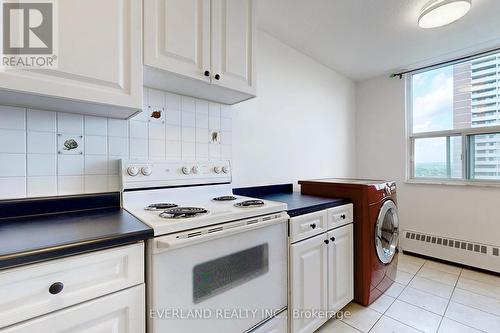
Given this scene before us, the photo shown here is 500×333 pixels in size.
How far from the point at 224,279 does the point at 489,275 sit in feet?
9.20

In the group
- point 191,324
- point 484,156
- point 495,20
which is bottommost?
point 191,324

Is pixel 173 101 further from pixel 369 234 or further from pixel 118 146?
pixel 369 234

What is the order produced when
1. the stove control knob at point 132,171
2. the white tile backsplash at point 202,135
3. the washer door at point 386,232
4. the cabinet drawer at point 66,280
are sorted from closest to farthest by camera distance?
the cabinet drawer at point 66,280 < the stove control knob at point 132,171 < the white tile backsplash at point 202,135 < the washer door at point 386,232

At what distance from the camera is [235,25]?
4.74 ft

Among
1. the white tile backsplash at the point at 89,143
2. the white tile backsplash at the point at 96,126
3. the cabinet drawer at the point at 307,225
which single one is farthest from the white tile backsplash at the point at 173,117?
the cabinet drawer at the point at 307,225

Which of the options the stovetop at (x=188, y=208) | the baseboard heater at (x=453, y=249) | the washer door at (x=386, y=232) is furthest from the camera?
the baseboard heater at (x=453, y=249)

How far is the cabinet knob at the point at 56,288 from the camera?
2.31ft

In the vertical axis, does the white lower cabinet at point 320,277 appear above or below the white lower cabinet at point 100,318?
below

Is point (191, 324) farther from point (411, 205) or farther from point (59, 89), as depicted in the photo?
point (411, 205)

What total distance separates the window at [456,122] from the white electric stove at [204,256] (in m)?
2.44

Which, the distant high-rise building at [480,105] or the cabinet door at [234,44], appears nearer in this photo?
the cabinet door at [234,44]

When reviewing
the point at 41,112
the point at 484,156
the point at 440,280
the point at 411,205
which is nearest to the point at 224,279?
the point at 41,112

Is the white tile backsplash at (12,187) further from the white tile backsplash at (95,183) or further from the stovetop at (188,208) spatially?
the stovetop at (188,208)

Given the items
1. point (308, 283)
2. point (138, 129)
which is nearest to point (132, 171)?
point (138, 129)
